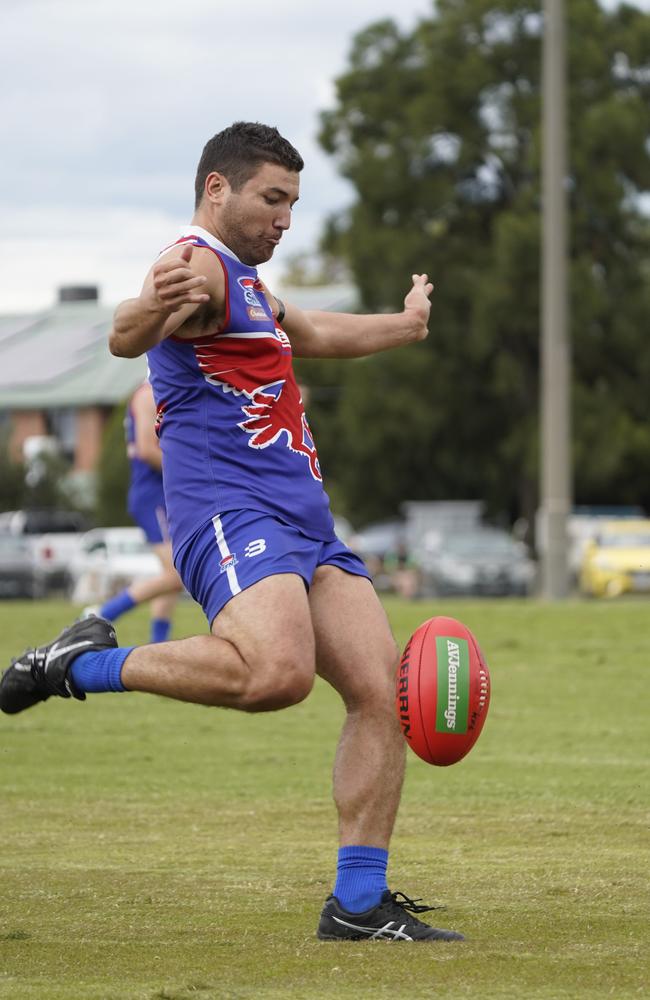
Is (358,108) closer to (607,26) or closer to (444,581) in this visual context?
(607,26)

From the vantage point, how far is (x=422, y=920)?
222 inches

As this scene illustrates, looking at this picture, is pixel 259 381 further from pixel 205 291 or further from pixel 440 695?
pixel 440 695

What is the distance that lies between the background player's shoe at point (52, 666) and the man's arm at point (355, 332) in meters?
1.16

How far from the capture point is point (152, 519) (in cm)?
1343

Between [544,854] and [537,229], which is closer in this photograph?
[544,854]

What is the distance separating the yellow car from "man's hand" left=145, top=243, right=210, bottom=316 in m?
32.9

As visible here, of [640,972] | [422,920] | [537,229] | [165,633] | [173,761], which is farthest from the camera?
[537,229]

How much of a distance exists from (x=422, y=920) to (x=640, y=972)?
39.9 inches

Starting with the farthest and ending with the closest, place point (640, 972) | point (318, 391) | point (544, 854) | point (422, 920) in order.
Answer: point (318, 391), point (544, 854), point (422, 920), point (640, 972)

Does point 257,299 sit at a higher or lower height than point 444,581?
higher

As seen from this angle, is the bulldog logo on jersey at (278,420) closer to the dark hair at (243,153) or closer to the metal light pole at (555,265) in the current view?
the dark hair at (243,153)

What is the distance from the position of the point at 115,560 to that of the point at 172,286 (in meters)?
36.7

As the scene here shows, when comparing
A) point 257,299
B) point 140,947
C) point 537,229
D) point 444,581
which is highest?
point 257,299

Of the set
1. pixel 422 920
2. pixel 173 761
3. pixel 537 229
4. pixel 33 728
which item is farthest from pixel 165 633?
pixel 537 229
